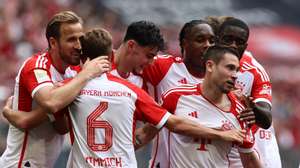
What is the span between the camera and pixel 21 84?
8.30 meters

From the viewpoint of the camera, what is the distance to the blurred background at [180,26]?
19.5 m

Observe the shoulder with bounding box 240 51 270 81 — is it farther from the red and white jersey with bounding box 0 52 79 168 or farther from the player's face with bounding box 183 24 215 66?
the red and white jersey with bounding box 0 52 79 168

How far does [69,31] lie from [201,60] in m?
1.27

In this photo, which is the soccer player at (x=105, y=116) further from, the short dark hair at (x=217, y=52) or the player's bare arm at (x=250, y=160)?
the player's bare arm at (x=250, y=160)

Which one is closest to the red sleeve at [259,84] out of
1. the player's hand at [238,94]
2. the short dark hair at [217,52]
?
the player's hand at [238,94]

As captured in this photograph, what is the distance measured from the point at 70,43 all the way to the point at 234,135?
1.56 metres

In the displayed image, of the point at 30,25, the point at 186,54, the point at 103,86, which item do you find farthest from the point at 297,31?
the point at 103,86

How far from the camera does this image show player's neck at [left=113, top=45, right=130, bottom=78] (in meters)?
8.45

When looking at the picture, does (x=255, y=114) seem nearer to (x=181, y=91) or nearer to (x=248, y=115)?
(x=248, y=115)

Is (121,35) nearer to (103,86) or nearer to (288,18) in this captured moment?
(288,18)

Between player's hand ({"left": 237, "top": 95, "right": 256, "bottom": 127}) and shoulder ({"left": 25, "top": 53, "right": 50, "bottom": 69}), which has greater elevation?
shoulder ({"left": 25, "top": 53, "right": 50, "bottom": 69})

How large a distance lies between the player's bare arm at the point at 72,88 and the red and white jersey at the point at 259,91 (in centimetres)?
183

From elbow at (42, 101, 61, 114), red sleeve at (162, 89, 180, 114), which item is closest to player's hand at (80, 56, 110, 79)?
elbow at (42, 101, 61, 114)

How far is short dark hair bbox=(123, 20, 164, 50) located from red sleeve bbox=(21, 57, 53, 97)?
0.78 metres
